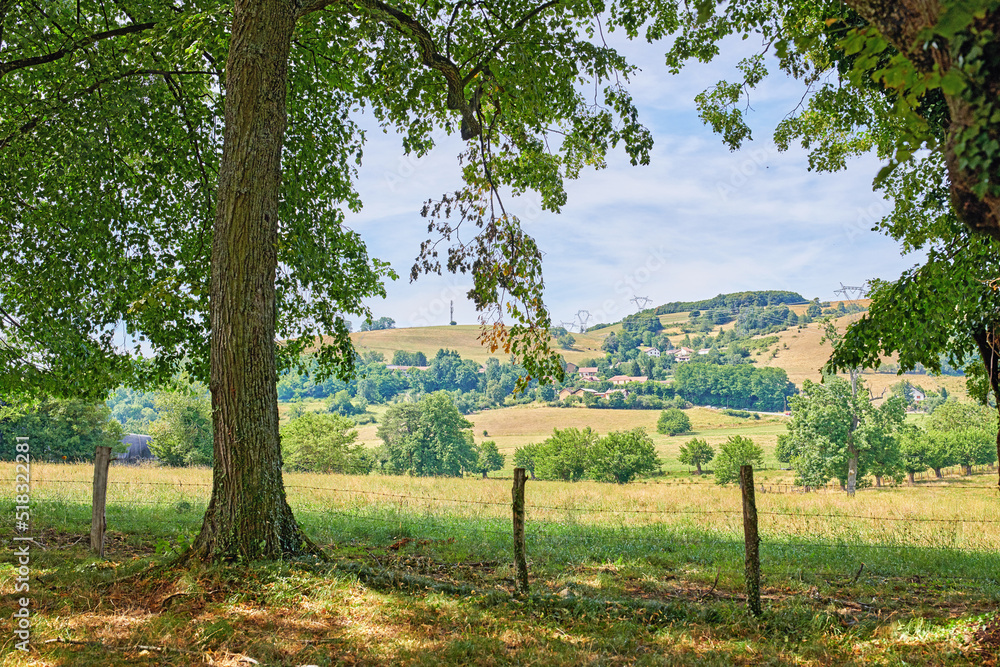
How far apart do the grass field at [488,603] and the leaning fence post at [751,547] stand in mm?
177

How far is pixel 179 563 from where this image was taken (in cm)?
666

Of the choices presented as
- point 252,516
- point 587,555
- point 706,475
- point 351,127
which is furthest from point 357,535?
point 706,475

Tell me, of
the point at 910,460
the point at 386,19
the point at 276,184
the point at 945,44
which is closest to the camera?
the point at 945,44

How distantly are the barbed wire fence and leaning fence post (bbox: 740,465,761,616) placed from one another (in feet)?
10.1

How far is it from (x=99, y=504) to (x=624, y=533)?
10431 millimetres

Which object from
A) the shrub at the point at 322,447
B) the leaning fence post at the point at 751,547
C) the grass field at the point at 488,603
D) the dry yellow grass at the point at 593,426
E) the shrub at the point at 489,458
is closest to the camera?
the grass field at the point at 488,603

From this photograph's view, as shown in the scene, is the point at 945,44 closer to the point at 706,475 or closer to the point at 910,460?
the point at 910,460

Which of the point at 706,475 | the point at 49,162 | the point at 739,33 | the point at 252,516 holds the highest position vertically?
the point at 739,33

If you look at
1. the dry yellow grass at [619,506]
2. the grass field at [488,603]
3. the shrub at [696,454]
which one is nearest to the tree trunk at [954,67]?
the grass field at [488,603]

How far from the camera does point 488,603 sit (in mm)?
6371

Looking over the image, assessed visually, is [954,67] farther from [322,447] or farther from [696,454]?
[696,454]

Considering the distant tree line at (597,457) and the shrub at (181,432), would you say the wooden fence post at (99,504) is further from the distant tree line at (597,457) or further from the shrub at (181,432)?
the distant tree line at (597,457)

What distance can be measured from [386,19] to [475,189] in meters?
2.65

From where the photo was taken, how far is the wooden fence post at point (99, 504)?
336 inches
